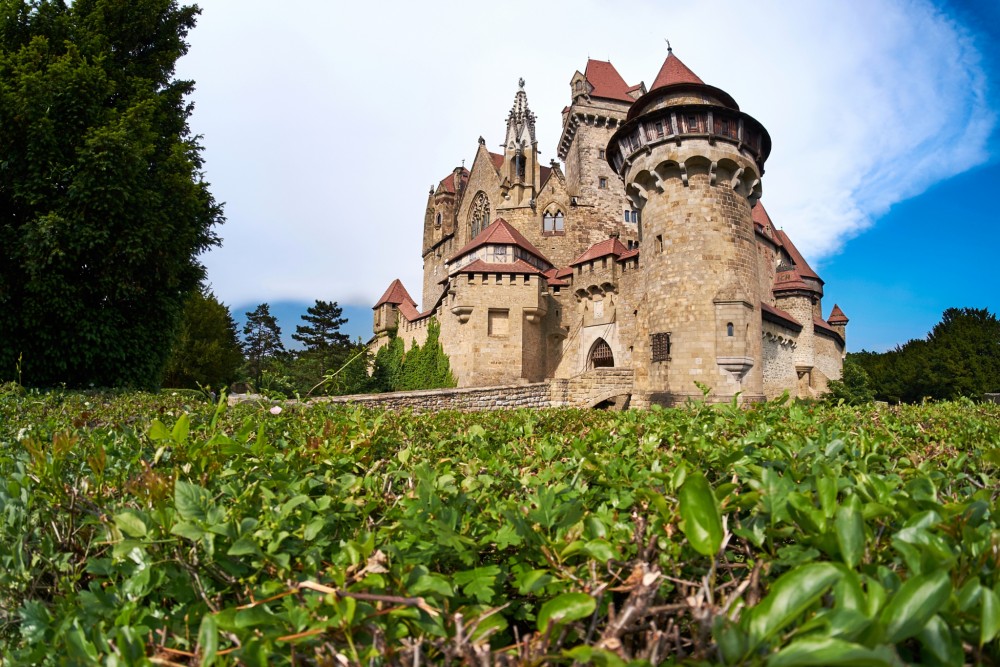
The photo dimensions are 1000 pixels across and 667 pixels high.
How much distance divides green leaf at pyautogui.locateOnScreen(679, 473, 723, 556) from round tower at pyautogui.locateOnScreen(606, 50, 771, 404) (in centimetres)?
1759

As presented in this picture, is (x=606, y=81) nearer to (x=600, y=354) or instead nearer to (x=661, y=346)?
(x=600, y=354)

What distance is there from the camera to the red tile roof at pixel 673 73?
70.7 ft

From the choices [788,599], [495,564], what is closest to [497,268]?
[495,564]

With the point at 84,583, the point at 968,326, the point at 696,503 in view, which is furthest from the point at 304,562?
the point at 968,326

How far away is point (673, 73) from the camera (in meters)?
21.9

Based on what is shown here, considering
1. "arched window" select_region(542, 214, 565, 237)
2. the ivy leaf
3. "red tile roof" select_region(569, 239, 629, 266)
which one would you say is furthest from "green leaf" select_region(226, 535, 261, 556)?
"arched window" select_region(542, 214, 565, 237)

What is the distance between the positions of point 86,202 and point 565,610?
51.4 ft

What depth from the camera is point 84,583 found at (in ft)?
5.83

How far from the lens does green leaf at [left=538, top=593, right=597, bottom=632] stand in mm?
917

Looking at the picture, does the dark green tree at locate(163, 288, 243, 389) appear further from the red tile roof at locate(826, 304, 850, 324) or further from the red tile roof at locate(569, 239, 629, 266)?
the red tile roof at locate(826, 304, 850, 324)

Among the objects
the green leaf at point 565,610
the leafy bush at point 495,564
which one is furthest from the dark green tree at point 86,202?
the green leaf at point 565,610

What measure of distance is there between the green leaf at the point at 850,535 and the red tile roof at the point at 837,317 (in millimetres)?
45405

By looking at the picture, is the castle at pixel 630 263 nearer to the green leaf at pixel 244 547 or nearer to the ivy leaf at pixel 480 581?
the ivy leaf at pixel 480 581

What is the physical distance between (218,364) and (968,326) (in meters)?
56.2
